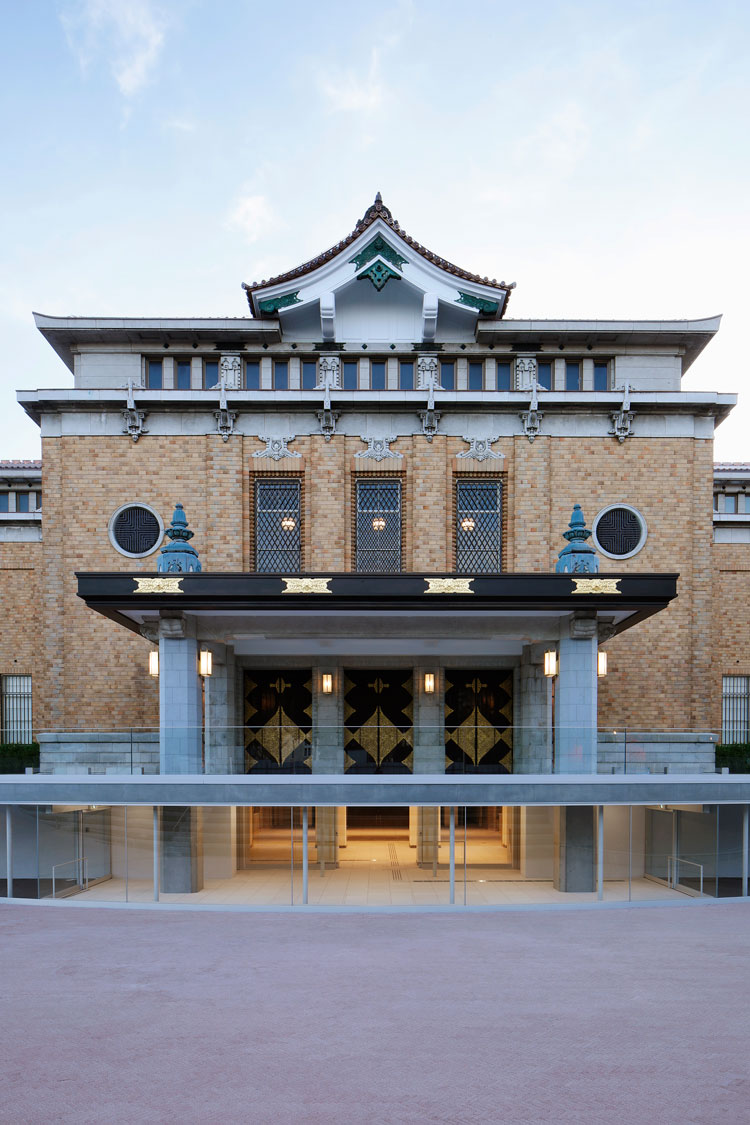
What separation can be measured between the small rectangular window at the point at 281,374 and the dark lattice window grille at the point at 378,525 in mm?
4272

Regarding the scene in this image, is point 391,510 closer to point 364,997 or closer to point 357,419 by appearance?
point 357,419

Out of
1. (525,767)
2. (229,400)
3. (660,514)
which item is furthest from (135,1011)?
(660,514)

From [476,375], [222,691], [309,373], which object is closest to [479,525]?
[476,375]

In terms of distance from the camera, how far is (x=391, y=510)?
73.7 feet

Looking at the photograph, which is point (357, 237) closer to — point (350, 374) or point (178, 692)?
point (350, 374)

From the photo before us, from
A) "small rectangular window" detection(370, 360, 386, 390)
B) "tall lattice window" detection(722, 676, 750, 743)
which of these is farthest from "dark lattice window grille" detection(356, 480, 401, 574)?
"tall lattice window" detection(722, 676, 750, 743)

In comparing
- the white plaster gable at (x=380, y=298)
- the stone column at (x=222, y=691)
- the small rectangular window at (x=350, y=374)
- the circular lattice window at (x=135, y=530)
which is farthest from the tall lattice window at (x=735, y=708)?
the circular lattice window at (x=135, y=530)

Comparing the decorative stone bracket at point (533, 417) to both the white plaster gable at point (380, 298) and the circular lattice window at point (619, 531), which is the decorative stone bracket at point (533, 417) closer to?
the white plaster gable at point (380, 298)

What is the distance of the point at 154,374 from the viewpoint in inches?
930

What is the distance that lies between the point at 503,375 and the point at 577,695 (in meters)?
11.8

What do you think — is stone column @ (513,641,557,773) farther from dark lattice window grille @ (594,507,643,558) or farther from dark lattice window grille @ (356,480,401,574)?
dark lattice window grille @ (356,480,401,574)

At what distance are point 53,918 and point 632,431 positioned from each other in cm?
2071

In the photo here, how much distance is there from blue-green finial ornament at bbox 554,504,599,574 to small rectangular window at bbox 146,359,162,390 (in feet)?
47.9

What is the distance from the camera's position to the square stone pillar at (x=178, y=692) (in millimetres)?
15945
